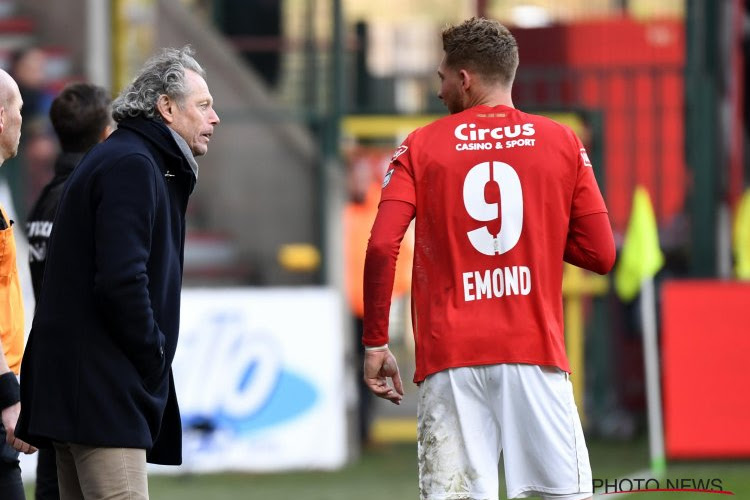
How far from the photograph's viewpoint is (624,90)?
12219 millimetres

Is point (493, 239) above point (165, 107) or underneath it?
underneath

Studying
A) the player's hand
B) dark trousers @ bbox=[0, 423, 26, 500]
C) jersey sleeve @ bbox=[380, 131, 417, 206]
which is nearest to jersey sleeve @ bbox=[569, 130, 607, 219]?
jersey sleeve @ bbox=[380, 131, 417, 206]

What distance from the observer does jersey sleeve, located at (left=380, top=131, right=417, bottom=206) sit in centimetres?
432

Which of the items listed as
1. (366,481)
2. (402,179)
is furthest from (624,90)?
(402,179)

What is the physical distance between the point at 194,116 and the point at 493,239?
0.93 metres

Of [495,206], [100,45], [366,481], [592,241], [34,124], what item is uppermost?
[100,45]

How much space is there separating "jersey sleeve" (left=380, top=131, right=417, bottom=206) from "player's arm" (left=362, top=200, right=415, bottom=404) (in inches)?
0.8

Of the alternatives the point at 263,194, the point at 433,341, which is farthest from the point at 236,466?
the point at 433,341

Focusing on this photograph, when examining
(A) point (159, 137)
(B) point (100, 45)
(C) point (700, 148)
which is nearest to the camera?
(A) point (159, 137)

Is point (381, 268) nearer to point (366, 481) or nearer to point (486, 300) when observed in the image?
point (486, 300)

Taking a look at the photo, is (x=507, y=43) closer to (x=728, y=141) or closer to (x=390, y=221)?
(x=390, y=221)

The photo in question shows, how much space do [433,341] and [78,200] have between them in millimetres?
1121

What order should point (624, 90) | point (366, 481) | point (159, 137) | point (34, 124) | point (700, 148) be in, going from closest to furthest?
point (159, 137)
point (366, 481)
point (34, 124)
point (700, 148)
point (624, 90)

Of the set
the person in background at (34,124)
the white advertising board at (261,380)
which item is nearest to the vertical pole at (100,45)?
the person in background at (34,124)
